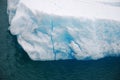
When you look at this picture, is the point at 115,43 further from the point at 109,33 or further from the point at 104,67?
the point at 104,67

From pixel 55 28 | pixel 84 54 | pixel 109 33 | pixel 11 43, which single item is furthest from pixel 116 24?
pixel 11 43

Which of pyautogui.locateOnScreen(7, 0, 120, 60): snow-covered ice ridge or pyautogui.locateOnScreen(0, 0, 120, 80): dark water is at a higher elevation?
pyautogui.locateOnScreen(7, 0, 120, 60): snow-covered ice ridge

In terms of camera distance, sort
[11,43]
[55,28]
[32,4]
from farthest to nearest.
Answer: [11,43] → [32,4] → [55,28]

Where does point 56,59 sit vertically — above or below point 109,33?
below

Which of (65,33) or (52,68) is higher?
(65,33)

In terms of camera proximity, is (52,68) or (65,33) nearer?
(65,33)
